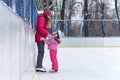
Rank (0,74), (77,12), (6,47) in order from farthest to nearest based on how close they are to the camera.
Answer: (77,12) < (6,47) < (0,74)

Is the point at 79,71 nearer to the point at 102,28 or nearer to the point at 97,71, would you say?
the point at 97,71

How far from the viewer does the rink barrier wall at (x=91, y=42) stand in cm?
2778

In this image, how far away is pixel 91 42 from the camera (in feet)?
93.6

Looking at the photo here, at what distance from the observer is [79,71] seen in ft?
34.9

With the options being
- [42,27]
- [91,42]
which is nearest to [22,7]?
[42,27]

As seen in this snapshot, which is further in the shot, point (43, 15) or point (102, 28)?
point (102, 28)

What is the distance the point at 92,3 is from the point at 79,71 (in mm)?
36311

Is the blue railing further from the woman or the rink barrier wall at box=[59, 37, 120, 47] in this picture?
the rink barrier wall at box=[59, 37, 120, 47]

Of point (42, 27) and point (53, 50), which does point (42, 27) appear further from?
point (53, 50)

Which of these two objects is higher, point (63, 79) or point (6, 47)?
point (6, 47)

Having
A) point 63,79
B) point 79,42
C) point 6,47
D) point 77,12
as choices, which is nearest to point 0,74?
point 6,47

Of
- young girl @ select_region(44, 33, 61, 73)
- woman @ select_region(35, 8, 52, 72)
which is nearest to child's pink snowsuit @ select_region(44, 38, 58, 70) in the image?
young girl @ select_region(44, 33, 61, 73)

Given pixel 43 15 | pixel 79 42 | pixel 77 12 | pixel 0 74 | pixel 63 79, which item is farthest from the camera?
pixel 77 12

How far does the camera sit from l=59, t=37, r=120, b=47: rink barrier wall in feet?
91.1
